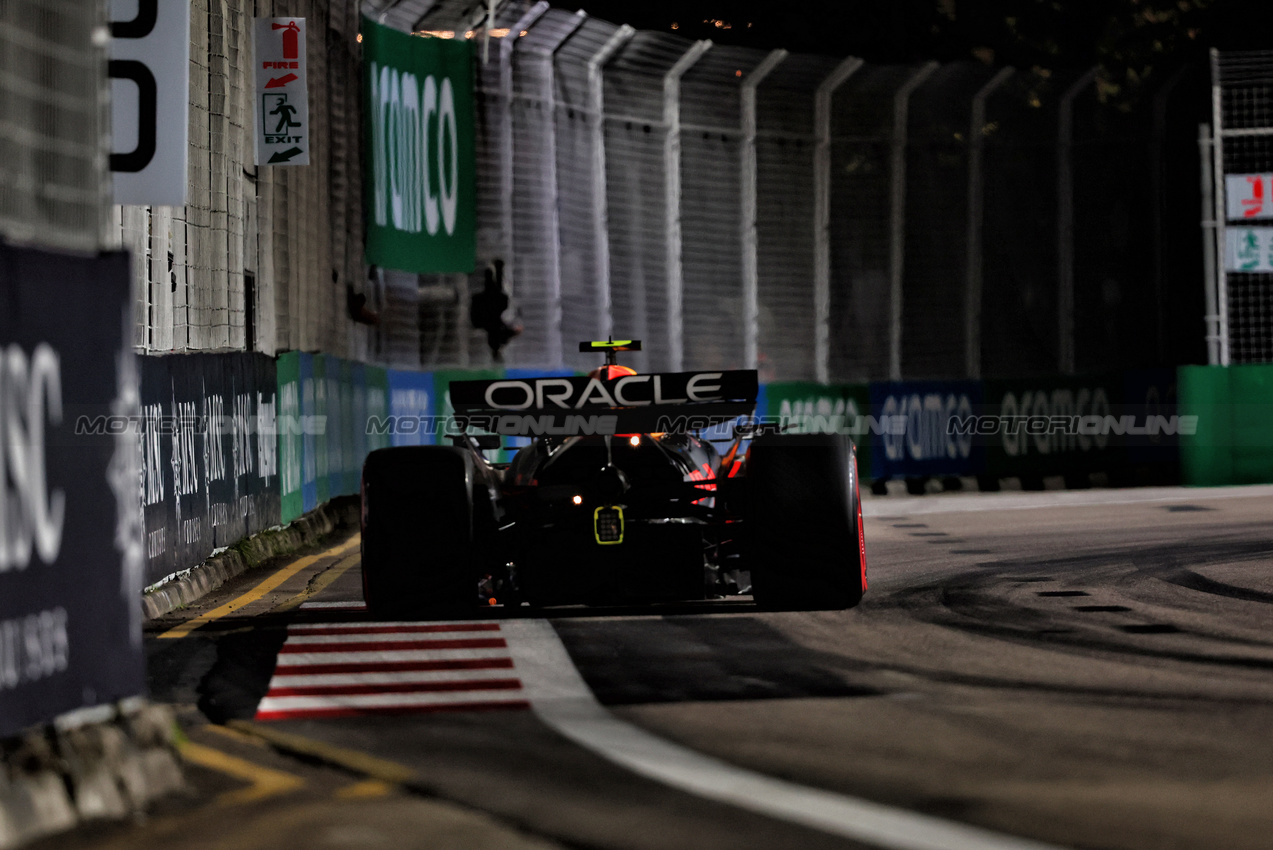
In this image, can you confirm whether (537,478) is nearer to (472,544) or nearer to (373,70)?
(472,544)

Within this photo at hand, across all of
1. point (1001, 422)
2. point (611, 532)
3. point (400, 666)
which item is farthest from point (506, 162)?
point (400, 666)

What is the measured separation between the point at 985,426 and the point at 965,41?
21177 millimetres

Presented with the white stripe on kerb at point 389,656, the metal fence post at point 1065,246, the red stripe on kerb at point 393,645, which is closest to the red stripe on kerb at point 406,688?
the white stripe on kerb at point 389,656

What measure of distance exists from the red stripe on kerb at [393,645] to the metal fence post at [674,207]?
19092 millimetres

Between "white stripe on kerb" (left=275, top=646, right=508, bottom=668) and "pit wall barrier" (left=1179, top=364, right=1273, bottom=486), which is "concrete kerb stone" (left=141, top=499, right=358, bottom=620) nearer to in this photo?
"white stripe on kerb" (left=275, top=646, right=508, bottom=668)

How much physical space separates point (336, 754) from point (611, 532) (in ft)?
12.8

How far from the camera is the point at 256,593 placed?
1251cm

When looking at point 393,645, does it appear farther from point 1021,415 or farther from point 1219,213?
point 1219,213

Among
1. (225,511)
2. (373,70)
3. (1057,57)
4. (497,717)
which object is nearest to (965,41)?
(1057,57)

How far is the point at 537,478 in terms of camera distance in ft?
34.0

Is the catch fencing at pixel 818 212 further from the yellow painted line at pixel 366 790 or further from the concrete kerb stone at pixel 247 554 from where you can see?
the yellow painted line at pixel 366 790

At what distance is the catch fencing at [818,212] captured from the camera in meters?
27.1

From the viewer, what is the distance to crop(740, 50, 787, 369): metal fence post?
95.0 feet

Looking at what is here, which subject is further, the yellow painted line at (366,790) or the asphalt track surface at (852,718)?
the yellow painted line at (366,790)
